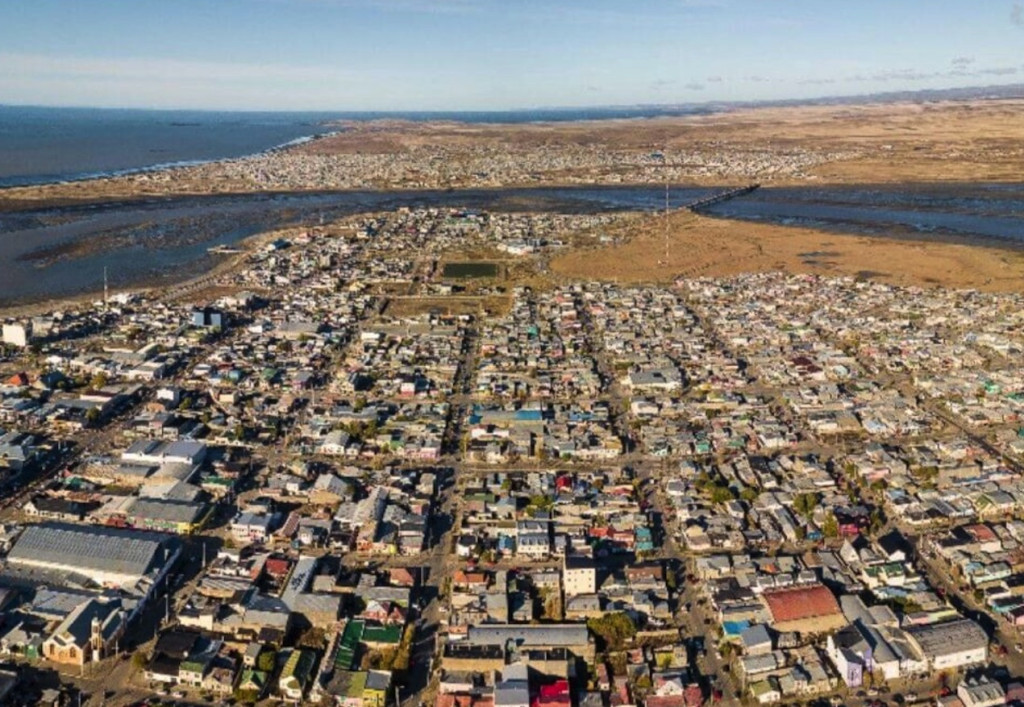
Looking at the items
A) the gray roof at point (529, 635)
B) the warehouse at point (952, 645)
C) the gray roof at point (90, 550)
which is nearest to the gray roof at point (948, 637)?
the warehouse at point (952, 645)

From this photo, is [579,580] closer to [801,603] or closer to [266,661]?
[801,603]

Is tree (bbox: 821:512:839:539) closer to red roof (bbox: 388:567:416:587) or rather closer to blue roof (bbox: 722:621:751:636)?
blue roof (bbox: 722:621:751:636)

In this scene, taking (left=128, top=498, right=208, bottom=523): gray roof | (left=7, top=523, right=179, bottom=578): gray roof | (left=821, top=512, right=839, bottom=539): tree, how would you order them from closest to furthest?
(left=7, top=523, right=179, bottom=578): gray roof, (left=821, top=512, right=839, bottom=539): tree, (left=128, top=498, right=208, bottom=523): gray roof

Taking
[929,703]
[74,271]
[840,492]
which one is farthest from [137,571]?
[74,271]

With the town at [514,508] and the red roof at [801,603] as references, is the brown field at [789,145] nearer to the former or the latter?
the town at [514,508]

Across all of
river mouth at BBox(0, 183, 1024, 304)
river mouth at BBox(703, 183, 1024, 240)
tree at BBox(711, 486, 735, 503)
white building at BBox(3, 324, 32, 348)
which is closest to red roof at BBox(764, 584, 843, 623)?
tree at BBox(711, 486, 735, 503)

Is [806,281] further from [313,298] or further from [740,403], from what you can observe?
[313,298]

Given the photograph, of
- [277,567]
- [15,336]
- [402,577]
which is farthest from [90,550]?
[15,336]

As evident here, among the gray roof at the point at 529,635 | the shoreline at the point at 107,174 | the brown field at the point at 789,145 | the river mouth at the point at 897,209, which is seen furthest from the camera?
the shoreline at the point at 107,174
